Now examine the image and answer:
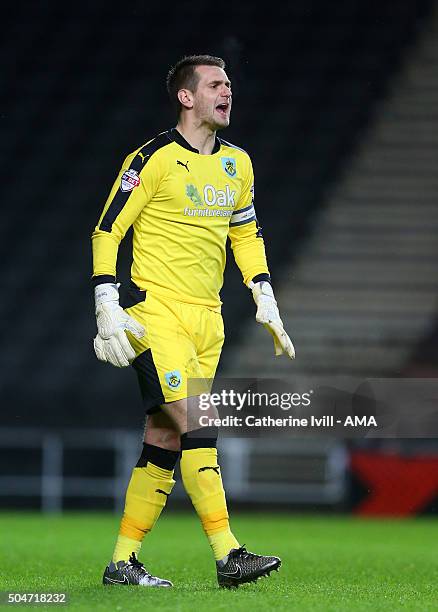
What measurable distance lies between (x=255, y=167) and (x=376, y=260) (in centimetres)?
120

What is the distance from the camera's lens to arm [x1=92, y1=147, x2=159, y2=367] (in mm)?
3703

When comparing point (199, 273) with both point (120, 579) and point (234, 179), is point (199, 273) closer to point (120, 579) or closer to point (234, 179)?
point (234, 179)

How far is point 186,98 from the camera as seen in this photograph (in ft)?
13.1

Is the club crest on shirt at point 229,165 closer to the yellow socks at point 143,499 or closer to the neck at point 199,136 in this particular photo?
the neck at point 199,136

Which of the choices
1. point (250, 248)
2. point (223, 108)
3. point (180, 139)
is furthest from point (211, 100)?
point (250, 248)

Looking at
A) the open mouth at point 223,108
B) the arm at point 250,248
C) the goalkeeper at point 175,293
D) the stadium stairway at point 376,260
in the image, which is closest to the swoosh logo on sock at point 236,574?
the goalkeeper at point 175,293

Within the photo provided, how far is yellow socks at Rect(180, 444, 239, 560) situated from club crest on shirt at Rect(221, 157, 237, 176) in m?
0.83

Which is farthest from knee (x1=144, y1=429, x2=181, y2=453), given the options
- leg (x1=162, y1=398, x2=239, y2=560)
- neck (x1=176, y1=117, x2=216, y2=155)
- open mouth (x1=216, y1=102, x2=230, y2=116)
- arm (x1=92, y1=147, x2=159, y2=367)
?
open mouth (x1=216, y1=102, x2=230, y2=116)

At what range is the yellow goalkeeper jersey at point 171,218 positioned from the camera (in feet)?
12.6

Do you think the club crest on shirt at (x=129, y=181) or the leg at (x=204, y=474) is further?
the club crest on shirt at (x=129, y=181)

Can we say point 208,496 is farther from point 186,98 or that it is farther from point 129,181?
point 186,98

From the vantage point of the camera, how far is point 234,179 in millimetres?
4008

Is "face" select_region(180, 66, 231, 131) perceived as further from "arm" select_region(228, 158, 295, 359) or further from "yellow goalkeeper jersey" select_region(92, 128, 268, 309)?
"arm" select_region(228, 158, 295, 359)

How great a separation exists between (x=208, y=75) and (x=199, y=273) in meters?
0.59
